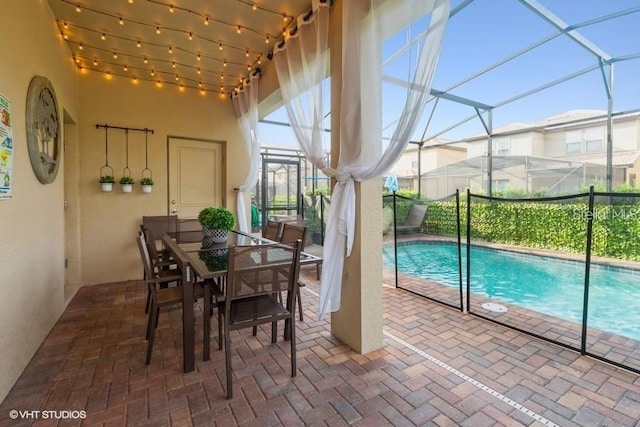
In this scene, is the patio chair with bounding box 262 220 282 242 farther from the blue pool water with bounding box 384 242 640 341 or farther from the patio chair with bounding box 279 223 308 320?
the blue pool water with bounding box 384 242 640 341

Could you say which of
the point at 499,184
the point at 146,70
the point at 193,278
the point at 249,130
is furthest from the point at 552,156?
the point at 146,70

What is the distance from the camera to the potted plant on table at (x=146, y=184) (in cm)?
432

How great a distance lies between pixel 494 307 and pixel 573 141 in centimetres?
487

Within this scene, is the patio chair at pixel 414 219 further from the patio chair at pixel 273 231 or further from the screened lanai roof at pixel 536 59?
the patio chair at pixel 273 231

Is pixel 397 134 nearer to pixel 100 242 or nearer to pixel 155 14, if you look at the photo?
pixel 155 14

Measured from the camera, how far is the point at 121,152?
4.25 m

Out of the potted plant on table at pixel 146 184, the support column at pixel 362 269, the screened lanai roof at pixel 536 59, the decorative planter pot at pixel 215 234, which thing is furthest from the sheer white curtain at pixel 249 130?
the support column at pixel 362 269

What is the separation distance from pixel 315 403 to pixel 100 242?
3.99 meters

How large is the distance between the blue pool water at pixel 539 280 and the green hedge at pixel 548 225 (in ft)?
0.59

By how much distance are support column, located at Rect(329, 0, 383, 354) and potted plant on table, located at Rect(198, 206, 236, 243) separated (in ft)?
4.51

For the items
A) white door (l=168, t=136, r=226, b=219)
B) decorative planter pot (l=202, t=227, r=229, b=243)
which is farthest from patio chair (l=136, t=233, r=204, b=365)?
white door (l=168, t=136, r=226, b=219)

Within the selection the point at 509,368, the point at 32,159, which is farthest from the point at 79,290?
the point at 509,368

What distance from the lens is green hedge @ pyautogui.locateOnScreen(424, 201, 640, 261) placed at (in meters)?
2.25

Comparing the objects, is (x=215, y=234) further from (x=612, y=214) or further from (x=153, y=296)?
(x=612, y=214)
